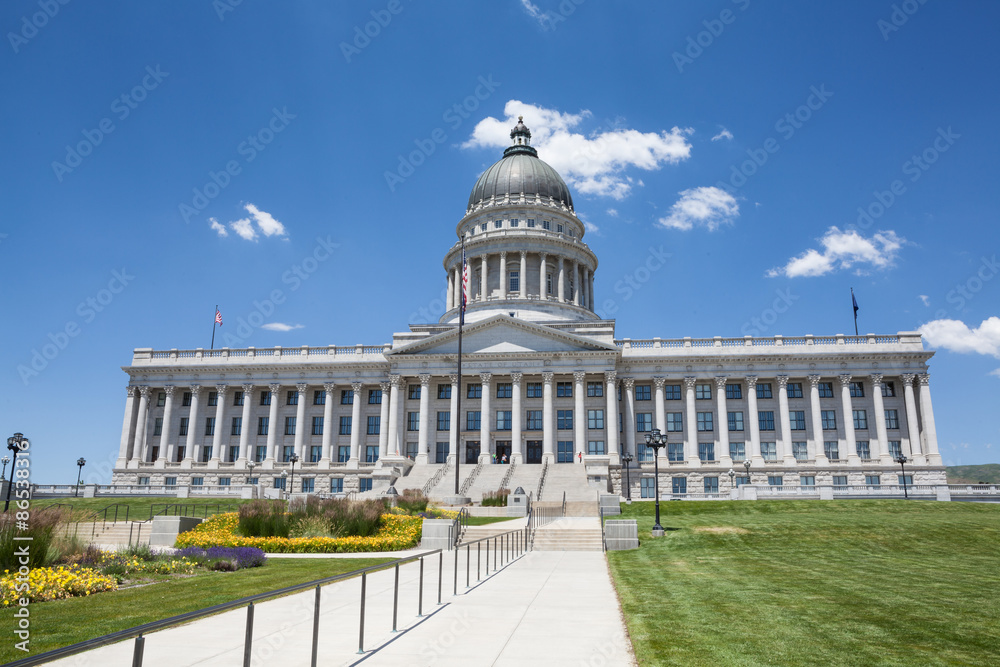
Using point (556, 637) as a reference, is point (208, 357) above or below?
above

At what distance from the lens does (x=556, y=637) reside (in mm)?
11422

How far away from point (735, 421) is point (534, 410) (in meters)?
19.9

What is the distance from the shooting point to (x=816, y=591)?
16.2 m

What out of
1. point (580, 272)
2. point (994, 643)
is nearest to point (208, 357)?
point (580, 272)

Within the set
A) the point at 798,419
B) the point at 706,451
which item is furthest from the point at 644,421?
the point at 798,419

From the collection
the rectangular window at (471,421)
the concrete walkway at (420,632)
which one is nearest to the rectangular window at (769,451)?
the rectangular window at (471,421)

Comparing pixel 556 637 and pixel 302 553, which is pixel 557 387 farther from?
pixel 556 637

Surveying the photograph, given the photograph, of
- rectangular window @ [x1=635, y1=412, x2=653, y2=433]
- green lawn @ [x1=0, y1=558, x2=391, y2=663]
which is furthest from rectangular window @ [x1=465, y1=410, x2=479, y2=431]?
A: green lawn @ [x1=0, y1=558, x2=391, y2=663]

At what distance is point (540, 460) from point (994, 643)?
5816 centimetres

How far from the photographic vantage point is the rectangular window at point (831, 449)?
66500 mm

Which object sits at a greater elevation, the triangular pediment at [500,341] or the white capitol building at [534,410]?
the triangular pediment at [500,341]

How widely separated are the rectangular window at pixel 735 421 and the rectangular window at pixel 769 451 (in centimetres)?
278

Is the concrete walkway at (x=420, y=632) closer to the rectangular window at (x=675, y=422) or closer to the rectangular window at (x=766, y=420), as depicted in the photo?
the rectangular window at (x=675, y=422)

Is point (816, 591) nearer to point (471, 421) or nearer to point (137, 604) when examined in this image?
point (137, 604)
